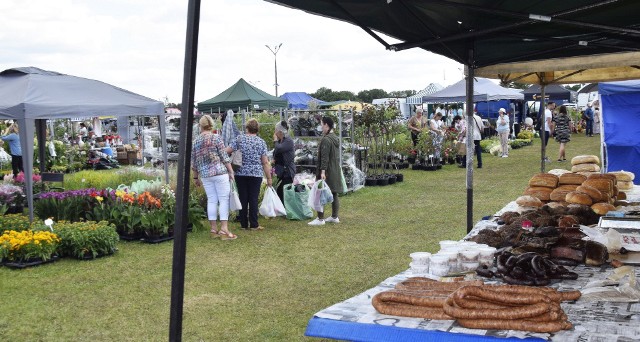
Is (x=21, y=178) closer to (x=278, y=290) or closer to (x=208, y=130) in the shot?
(x=208, y=130)

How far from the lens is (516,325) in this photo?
299 cm

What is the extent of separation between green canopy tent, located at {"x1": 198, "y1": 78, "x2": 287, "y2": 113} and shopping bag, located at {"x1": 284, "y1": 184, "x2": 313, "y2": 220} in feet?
52.1

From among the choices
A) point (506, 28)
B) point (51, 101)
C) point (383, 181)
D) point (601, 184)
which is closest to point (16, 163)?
point (51, 101)

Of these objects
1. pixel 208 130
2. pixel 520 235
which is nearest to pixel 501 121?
pixel 208 130

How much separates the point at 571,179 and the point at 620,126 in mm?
8144

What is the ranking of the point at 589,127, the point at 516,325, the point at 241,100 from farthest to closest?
the point at 589,127 → the point at 241,100 → the point at 516,325

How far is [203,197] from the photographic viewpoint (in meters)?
11.9

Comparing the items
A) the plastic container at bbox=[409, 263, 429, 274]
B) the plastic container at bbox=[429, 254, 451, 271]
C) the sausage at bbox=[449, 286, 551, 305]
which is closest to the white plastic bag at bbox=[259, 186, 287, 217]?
the plastic container at bbox=[409, 263, 429, 274]

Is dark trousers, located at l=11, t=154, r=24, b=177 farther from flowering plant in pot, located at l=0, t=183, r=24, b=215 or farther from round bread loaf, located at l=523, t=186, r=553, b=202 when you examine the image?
round bread loaf, located at l=523, t=186, r=553, b=202

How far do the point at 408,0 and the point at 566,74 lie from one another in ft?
Result: 19.4

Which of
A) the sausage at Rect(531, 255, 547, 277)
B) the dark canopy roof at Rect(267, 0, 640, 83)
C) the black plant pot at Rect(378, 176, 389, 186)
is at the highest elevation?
the dark canopy roof at Rect(267, 0, 640, 83)

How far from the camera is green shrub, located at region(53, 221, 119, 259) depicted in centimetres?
880

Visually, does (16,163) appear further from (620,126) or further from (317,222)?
(620,126)

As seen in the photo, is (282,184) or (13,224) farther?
(282,184)
